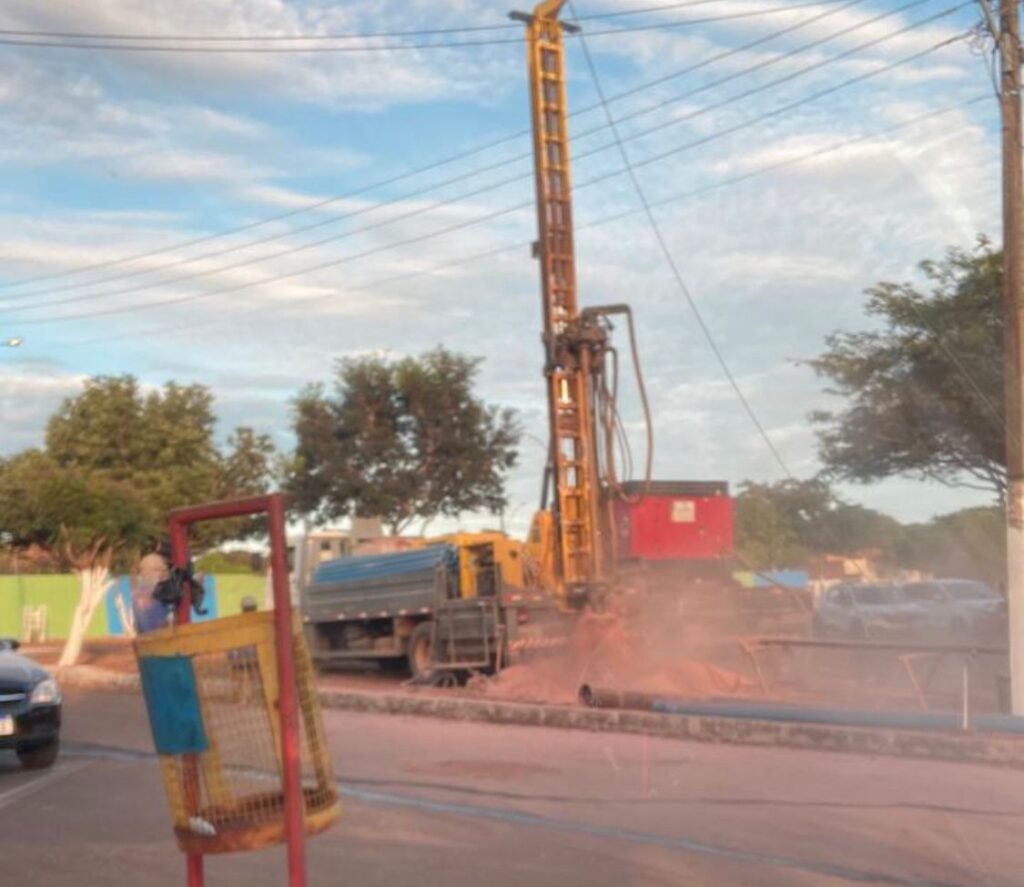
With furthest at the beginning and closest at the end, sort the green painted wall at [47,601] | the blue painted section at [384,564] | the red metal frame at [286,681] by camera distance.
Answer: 1. the green painted wall at [47,601]
2. the blue painted section at [384,564]
3. the red metal frame at [286,681]

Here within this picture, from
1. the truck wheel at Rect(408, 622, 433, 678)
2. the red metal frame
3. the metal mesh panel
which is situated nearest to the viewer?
the red metal frame

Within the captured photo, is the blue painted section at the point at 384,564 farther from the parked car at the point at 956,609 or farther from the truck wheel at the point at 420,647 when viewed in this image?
the parked car at the point at 956,609

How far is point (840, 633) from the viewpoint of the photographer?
27938mm

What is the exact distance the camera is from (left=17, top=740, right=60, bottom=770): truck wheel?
516 inches

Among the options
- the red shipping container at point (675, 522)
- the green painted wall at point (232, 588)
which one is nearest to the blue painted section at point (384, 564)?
the red shipping container at point (675, 522)

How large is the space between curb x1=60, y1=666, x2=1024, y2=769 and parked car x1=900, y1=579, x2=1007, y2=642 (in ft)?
39.5

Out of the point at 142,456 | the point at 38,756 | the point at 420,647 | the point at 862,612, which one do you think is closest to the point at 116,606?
the point at 142,456

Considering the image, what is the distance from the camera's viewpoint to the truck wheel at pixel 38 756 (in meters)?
13.1

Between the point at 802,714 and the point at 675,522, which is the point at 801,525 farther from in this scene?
the point at 802,714

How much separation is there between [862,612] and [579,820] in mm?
18758

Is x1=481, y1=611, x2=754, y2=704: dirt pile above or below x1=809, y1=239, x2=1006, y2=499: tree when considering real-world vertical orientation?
below

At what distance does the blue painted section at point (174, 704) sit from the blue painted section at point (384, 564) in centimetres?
1711

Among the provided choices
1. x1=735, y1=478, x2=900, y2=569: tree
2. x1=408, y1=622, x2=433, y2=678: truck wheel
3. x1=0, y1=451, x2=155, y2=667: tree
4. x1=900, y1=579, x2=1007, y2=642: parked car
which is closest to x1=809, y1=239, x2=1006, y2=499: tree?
x1=900, y1=579, x2=1007, y2=642: parked car

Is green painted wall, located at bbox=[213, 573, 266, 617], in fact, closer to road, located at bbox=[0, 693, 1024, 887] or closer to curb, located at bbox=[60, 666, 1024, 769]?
curb, located at bbox=[60, 666, 1024, 769]
